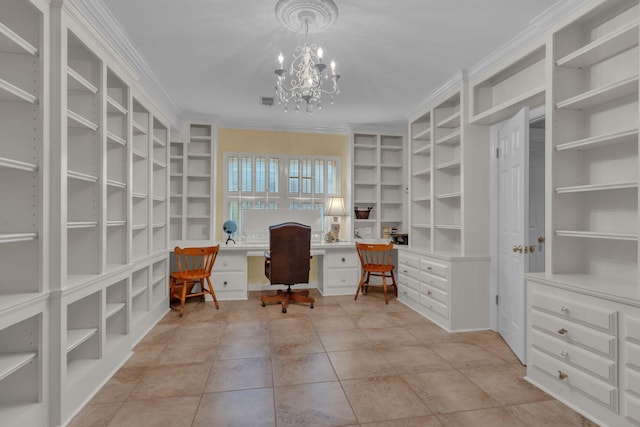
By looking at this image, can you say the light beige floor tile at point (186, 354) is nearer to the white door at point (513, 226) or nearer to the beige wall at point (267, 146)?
the beige wall at point (267, 146)

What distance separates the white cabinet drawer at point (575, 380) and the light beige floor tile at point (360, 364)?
3.24 feet

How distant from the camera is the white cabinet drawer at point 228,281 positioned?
15.6 ft

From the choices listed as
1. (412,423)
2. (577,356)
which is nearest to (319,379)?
(412,423)

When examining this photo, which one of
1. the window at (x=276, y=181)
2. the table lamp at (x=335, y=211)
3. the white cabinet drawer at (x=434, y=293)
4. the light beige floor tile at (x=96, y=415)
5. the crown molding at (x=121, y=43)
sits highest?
the crown molding at (x=121, y=43)

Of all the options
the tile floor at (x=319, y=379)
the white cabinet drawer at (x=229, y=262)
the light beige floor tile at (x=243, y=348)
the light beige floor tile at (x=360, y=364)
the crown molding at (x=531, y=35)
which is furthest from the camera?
the white cabinet drawer at (x=229, y=262)

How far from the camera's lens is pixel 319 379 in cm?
248

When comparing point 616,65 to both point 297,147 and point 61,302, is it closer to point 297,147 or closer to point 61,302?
point 61,302

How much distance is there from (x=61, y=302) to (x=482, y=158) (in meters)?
3.74

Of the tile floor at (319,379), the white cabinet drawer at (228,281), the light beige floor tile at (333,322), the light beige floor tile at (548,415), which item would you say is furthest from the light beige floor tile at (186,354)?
the light beige floor tile at (548,415)

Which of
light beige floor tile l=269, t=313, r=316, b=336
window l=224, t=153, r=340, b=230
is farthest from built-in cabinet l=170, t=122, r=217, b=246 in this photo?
light beige floor tile l=269, t=313, r=316, b=336

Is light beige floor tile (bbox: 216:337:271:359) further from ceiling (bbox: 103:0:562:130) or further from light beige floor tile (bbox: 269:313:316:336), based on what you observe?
ceiling (bbox: 103:0:562:130)

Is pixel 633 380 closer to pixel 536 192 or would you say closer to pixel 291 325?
pixel 536 192

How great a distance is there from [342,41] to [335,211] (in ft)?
8.94

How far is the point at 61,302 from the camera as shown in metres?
1.94
